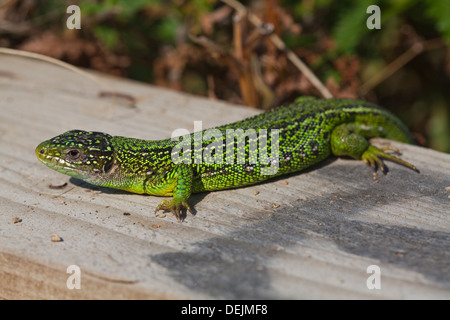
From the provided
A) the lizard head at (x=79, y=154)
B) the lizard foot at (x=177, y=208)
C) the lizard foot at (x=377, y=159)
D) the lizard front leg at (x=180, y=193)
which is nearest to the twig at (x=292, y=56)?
the lizard foot at (x=377, y=159)

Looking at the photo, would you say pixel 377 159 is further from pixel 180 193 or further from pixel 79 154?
pixel 79 154

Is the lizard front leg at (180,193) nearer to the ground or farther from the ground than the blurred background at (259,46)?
nearer to the ground

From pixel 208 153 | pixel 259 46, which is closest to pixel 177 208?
pixel 208 153

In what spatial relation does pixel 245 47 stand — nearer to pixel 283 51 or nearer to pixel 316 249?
pixel 283 51

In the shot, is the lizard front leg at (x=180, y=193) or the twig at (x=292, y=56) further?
the twig at (x=292, y=56)

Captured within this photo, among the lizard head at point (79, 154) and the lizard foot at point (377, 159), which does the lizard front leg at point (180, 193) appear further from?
the lizard foot at point (377, 159)
